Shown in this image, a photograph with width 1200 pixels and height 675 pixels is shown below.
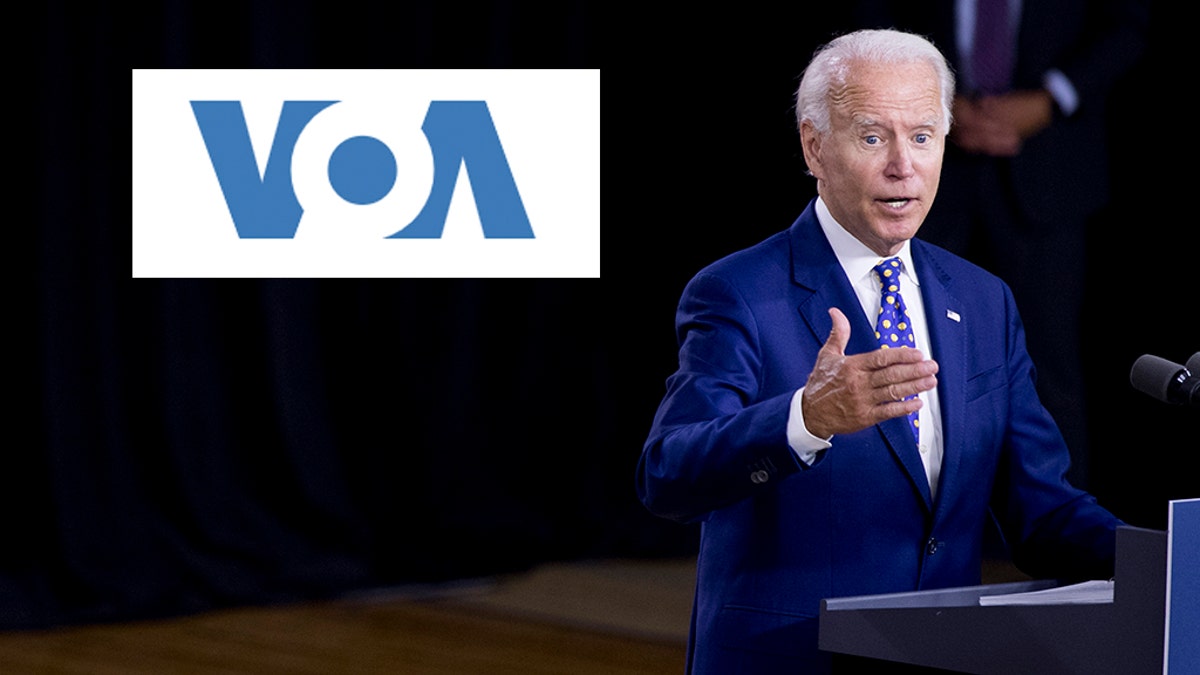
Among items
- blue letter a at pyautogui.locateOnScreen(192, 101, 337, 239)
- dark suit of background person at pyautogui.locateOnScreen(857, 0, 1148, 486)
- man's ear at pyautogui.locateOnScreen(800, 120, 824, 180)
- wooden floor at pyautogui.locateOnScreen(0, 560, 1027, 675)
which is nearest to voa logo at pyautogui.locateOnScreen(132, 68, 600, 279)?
blue letter a at pyautogui.locateOnScreen(192, 101, 337, 239)

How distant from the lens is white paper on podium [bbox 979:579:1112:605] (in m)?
1.30

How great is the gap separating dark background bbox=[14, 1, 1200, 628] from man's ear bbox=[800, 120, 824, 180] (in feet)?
9.48

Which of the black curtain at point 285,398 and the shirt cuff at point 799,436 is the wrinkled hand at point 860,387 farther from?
the black curtain at point 285,398

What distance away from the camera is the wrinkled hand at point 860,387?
4.19 ft

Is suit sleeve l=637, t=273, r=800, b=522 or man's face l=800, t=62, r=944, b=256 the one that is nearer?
suit sleeve l=637, t=273, r=800, b=522

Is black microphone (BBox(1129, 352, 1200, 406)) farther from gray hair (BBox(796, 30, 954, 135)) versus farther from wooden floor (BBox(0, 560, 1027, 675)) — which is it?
wooden floor (BBox(0, 560, 1027, 675))

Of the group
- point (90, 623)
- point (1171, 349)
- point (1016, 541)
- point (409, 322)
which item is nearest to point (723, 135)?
point (409, 322)

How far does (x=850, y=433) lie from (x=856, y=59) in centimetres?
35

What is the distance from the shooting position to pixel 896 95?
1.55 metres

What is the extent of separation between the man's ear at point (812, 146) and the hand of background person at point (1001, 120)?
9.14 feet

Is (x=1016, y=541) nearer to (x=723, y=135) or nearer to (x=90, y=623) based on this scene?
(x=90, y=623)

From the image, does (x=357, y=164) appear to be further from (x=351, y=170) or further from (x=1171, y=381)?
(x=1171, y=381)

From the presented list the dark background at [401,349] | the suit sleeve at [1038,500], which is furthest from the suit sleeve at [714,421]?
the dark background at [401,349]

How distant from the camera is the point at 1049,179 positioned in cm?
439
